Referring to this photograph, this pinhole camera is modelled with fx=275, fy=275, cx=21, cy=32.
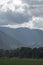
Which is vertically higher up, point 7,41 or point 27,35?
point 27,35

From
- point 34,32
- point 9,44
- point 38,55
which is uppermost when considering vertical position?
point 34,32

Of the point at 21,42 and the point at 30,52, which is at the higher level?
the point at 21,42

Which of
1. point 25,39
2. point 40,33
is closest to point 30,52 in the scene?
point 25,39

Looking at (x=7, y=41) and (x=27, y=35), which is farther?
(x=27, y=35)

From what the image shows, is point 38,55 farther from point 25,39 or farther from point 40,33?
point 40,33

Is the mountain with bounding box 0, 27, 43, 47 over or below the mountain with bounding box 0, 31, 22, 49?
over

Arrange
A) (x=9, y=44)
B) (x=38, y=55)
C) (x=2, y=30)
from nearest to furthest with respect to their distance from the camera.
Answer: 1. (x=38, y=55)
2. (x=2, y=30)
3. (x=9, y=44)

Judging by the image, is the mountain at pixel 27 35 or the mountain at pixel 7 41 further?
the mountain at pixel 27 35

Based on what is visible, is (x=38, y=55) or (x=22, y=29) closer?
(x=38, y=55)

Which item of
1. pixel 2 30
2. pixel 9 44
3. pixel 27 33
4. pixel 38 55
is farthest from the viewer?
pixel 27 33

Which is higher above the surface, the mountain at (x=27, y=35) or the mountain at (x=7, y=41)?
the mountain at (x=27, y=35)

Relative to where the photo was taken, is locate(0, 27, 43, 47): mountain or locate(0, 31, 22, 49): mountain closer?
locate(0, 31, 22, 49): mountain
